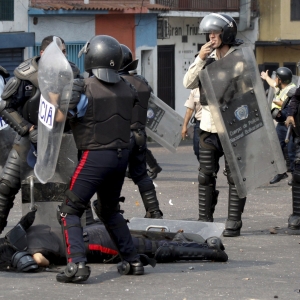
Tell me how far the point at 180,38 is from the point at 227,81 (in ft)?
72.3

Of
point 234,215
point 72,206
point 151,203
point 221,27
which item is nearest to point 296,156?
point 234,215

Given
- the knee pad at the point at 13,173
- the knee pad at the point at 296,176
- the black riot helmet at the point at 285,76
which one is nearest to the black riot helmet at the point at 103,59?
the knee pad at the point at 13,173

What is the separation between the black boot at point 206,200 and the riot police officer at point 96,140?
2.29 m

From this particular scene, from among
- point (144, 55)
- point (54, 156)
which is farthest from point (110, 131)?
point (144, 55)

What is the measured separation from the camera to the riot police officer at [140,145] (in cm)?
879

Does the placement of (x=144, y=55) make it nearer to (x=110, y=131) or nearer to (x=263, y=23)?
(x=263, y=23)

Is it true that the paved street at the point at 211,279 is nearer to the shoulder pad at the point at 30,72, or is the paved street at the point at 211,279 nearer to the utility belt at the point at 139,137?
the utility belt at the point at 139,137

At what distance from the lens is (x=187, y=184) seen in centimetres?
1369

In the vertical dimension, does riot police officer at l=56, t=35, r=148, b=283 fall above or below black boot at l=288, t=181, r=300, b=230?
above

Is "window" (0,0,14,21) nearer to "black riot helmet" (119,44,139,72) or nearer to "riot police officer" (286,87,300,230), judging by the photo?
"black riot helmet" (119,44,139,72)

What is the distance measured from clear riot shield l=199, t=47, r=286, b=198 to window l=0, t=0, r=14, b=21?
50.7 ft

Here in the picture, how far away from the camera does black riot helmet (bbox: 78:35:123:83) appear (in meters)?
6.29

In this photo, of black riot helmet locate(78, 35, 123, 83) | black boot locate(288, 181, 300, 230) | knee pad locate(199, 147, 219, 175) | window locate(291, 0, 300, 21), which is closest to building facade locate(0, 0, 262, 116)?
window locate(291, 0, 300, 21)

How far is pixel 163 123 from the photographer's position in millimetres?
13562
